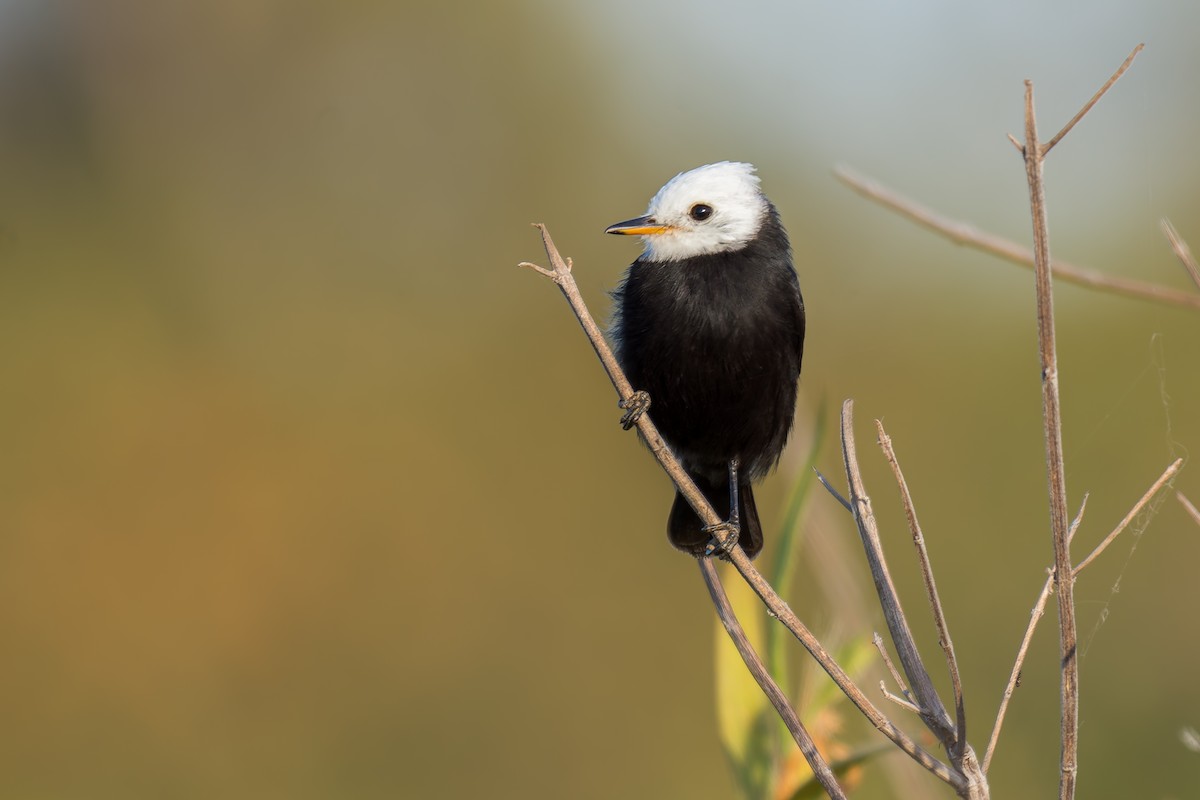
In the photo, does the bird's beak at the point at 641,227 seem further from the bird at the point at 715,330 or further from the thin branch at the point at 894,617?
the thin branch at the point at 894,617

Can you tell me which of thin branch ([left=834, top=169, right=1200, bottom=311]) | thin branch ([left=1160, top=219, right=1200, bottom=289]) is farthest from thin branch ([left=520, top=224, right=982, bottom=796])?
thin branch ([left=1160, top=219, right=1200, bottom=289])

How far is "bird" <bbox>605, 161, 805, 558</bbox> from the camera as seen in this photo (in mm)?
3850

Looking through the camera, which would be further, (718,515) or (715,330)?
(718,515)

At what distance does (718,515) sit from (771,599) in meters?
2.24

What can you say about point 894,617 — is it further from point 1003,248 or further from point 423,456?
point 423,456

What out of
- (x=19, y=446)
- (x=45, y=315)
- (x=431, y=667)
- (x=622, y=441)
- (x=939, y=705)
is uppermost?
(x=939, y=705)

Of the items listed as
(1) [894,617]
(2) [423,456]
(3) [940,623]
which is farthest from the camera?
(2) [423,456]

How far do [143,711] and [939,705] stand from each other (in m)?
7.33

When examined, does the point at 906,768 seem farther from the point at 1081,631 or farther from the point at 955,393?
the point at 955,393

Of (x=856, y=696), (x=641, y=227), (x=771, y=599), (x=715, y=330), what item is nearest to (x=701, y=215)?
(x=641, y=227)

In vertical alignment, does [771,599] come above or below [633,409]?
above

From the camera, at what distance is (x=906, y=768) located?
256 centimetres

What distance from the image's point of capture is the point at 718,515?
14.0 feet

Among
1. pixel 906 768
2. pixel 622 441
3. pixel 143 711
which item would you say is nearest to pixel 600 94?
pixel 622 441
